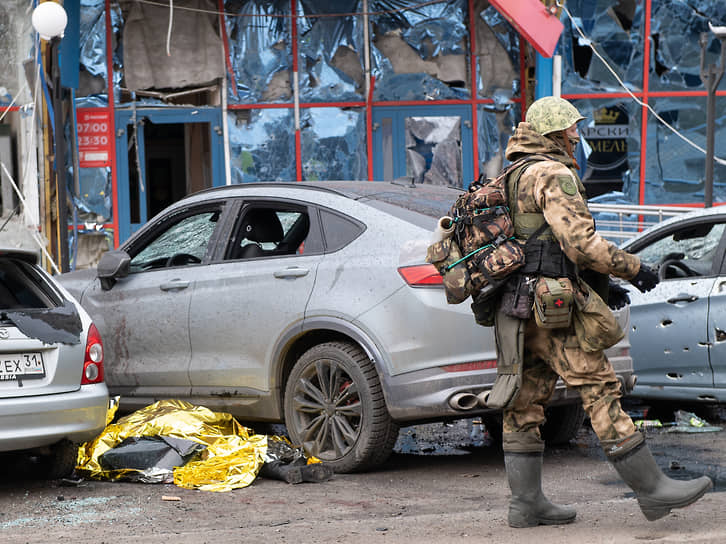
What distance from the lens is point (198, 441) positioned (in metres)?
6.67

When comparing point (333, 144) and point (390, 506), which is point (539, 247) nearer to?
point (390, 506)

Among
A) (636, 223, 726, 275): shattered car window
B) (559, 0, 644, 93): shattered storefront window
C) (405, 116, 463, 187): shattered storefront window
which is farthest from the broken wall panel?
(636, 223, 726, 275): shattered car window

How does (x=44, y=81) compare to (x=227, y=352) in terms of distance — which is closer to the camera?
(x=227, y=352)

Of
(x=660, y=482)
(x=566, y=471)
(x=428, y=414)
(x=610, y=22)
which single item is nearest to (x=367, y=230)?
(x=428, y=414)

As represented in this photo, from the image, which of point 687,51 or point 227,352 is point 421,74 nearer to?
point 687,51

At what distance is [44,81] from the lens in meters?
13.5

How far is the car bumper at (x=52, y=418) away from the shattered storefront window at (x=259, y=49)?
9.14 meters

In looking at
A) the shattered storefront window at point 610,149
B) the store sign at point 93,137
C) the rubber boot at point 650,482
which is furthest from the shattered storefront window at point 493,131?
the rubber boot at point 650,482

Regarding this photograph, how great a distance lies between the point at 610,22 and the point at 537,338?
11538 mm

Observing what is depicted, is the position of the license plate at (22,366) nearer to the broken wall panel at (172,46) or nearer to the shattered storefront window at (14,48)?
the shattered storefront window at (14,48)

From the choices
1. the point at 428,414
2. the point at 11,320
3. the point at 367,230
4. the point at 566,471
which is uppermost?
the point at 367,230

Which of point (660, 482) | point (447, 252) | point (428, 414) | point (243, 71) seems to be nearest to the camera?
point (660, 482)

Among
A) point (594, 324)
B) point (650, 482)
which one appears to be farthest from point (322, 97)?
point (650, 482)

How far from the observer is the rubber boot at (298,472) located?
21.0 feet
